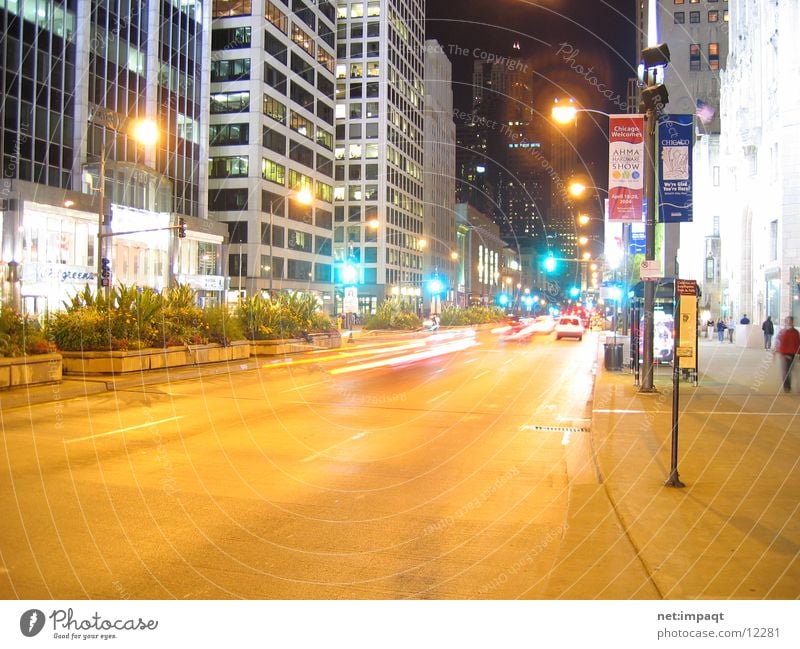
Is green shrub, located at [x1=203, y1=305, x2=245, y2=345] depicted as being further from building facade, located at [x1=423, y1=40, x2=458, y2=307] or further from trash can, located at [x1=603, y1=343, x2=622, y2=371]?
building facade, located at [x1=423, y1=40, x2=458, y2=307]

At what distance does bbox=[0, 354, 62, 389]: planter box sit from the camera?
17453 millimetres

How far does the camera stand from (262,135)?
7406 cm

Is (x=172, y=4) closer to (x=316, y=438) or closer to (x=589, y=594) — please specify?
(x=316, y=438)

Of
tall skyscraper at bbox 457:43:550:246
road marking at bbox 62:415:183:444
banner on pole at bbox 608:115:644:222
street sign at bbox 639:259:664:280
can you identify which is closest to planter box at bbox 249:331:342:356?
road marking at bbox 62:415:183:444

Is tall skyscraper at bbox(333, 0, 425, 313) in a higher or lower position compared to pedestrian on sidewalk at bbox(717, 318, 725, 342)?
higher

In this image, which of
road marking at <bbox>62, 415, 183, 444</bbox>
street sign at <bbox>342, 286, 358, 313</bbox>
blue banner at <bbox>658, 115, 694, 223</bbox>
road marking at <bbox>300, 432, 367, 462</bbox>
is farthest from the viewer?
street sign at <bbox>342, 286, 358, 313</bbox>

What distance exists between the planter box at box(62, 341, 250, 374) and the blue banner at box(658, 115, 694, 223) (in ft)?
52.3

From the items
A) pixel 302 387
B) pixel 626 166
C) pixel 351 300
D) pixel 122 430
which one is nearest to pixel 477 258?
pixel 351 300

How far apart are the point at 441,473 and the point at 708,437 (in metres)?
4.89

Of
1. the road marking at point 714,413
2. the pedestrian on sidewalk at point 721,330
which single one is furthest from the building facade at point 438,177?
the road marking at point 714,413

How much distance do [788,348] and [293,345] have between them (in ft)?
72.6

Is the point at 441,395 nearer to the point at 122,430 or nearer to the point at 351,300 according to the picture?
the point at 122,430

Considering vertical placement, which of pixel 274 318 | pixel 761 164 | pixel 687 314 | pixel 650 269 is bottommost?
pixel 274 318

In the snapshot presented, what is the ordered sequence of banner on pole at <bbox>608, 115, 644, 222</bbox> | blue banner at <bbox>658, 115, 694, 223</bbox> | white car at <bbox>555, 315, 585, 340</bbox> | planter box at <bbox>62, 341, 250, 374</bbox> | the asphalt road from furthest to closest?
white car at <bbox>555, 315, 585, 340</bbox> < planter box at <bbox>62, 341, 250, 374</bbox> < banner on pole at <bbox>608, 115, 644, 222</bbox> < blue banner at <bbox>658, 115, 694, 223</bbox> < the asphalt road
